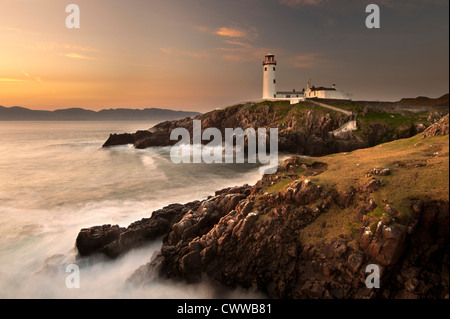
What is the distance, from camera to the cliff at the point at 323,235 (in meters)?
9.57

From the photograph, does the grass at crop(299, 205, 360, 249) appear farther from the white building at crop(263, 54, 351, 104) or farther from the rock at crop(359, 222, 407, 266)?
the white building at crop(263, 54, 351, 104)

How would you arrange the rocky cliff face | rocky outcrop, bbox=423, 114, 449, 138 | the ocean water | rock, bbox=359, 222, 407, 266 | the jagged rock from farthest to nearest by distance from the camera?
the rocky cliff face < rocky outcrop, bbox=423, 114, 449, 138 < the ocean water < the jagged rock < rock, bbox=359, 222, 407, 266

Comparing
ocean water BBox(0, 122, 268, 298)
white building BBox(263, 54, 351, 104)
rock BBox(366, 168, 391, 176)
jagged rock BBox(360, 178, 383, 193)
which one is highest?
white building BBox(263, 54, 351, 104)

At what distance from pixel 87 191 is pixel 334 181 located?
26.6 m

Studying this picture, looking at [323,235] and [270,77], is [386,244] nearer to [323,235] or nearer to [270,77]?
[323,235]

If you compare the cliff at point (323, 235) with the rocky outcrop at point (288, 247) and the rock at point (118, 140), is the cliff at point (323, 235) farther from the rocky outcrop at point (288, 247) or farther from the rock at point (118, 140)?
the rock at point (118, 140)

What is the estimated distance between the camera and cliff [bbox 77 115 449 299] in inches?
377

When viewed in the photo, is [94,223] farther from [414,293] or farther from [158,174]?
[414,293]

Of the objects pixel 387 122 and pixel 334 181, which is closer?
pixel 334 181

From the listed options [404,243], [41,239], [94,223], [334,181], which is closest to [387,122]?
[334,181]

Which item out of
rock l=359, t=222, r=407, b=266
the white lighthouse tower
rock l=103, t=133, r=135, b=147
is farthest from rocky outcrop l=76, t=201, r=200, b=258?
the white lighthouse tower

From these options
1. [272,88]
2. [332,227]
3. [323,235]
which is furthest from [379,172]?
[272,88]

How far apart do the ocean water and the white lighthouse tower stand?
3834 centimetres
